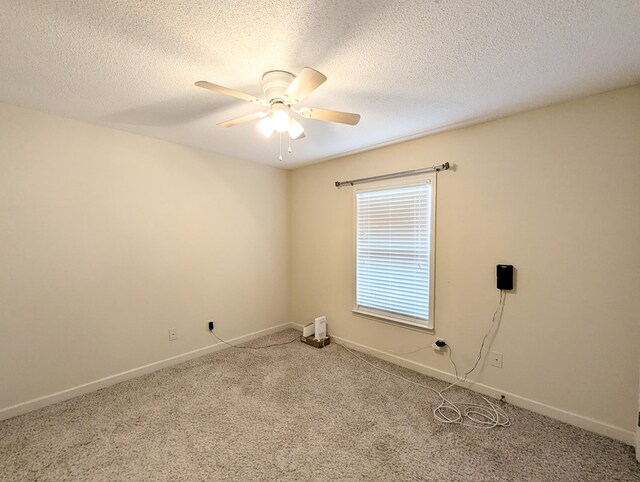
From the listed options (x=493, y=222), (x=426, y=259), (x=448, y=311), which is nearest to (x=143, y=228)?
(x=426, y=259)

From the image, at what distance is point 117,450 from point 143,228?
Answer: 184 centimetres

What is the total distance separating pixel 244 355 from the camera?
326 cm

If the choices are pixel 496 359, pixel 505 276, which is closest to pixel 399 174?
pixel 505 276

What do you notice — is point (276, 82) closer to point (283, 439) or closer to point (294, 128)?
point (294, 128)

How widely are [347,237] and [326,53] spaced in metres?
2.20

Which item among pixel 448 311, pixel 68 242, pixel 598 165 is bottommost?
pixel 448 311

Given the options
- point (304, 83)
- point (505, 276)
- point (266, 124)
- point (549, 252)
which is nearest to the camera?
point (304, 83)

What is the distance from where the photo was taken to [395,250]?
3.05 meters

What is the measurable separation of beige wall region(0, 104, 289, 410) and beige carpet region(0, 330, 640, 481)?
1.44 ft

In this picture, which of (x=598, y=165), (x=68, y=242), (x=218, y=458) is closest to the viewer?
(x=218, y=458)

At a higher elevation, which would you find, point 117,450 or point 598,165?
point 598,165

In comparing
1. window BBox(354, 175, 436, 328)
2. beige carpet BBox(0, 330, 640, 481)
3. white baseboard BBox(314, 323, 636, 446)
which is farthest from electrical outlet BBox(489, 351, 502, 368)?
window BBox(354, 175, 436, 328)

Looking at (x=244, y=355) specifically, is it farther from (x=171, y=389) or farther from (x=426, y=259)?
(x=426, y=259)

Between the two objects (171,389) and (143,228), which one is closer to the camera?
(171,389)
